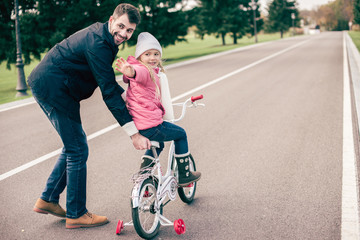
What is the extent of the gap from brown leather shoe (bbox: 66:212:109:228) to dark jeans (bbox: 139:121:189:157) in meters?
0.80

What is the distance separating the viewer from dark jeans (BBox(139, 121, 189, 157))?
125 inches

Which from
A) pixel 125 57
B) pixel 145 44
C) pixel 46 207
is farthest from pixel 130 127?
pixel 125 57

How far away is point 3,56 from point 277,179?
15097mm

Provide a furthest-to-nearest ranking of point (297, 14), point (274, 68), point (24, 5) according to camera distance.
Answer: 1. point (297, 14)
2. point (274, 68)
3. point (24, 5)

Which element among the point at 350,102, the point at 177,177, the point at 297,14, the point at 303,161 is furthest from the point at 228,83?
the point at 297,14

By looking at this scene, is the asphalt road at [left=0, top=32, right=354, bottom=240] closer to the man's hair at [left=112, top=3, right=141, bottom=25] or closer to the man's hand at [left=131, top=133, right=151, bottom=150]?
the man's hand at [left=131, top=133, right=151, bottom=150]

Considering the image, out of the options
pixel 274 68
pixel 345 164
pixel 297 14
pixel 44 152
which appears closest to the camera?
pixel 345 164

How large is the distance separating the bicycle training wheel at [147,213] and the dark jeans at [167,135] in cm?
38

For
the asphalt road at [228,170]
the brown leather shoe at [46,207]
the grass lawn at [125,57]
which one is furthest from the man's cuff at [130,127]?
the grass lawn at [125,57]

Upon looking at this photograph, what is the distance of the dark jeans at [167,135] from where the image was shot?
10.5ft

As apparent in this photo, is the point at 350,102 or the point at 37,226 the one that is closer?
the point at 37,226

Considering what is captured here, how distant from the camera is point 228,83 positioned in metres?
12.7

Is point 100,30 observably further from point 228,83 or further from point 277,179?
point 228,83

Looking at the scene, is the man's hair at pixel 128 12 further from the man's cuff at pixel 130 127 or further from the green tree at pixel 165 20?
the green tree at pixel 165 20
